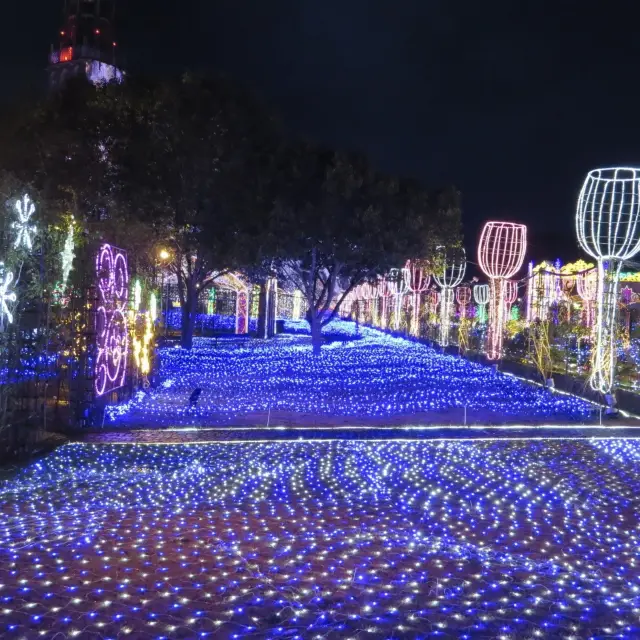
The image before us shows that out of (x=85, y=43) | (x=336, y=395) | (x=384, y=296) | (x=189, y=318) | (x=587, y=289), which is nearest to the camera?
(x=336, y=395)

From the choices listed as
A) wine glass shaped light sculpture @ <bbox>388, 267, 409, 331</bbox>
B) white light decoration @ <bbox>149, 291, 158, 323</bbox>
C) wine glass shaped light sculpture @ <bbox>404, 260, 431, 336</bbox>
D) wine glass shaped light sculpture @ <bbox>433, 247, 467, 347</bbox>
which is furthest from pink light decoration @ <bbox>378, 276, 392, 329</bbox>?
white light decoration @ <bbox>149, 291, 158, 323</bbox>

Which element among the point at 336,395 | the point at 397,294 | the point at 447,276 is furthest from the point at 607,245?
the point at 397,294

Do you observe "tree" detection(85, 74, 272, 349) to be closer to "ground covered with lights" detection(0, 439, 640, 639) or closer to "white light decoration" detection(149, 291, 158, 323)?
"white light decoration" detection(149, 291, 158, 323)

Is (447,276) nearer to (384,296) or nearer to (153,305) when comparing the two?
(153,305)

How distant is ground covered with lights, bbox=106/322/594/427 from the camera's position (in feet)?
30.7

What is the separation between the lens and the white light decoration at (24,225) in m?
6.50

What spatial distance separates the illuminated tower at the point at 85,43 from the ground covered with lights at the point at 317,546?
52.3 m

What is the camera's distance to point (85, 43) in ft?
196

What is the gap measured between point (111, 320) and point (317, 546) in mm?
5723

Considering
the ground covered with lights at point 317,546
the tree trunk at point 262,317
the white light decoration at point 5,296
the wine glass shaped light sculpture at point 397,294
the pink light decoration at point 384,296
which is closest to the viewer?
the ground covered with lights at point 317,546

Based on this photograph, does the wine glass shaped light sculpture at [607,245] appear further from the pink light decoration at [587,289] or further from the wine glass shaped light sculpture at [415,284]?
the wine glass shaped light sculpture at [415,284]

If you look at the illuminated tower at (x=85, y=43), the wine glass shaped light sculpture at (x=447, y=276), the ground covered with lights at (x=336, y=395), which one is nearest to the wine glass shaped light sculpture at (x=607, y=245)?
the ground covered with lights at (x=336, y=395)

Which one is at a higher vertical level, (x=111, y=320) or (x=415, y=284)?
(x=415, y=284)

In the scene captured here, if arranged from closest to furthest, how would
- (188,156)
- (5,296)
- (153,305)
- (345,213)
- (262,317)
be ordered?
(5,296) < (153,305) < (345,213) < (188,156) < (262,317)
